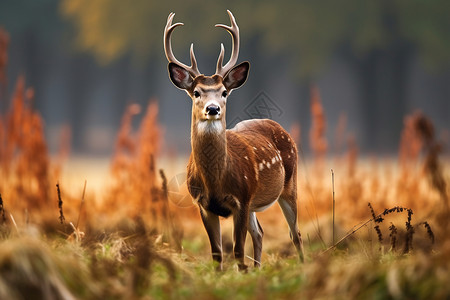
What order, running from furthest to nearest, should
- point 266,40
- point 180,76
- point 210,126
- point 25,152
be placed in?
1. point 266,40
2. point 25,152
3. point 180,76
4. point 210,126

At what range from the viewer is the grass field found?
358 cm

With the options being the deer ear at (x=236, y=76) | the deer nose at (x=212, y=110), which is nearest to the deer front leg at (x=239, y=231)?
the deer nose at (x=212, y=110)

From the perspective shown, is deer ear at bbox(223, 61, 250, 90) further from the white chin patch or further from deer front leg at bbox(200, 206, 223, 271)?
deer front leg at bbox(200, 206, 223, 271)

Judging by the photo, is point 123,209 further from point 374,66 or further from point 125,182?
point 374,66

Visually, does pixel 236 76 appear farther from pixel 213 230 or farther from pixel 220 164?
pixel 213 230

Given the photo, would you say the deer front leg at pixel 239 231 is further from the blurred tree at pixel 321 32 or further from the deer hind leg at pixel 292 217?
the blurred tree at pixel 321 32

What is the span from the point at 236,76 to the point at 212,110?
73 cm

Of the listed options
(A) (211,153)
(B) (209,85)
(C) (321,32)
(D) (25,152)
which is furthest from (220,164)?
(C) (321,32)

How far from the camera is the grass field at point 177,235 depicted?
358cm

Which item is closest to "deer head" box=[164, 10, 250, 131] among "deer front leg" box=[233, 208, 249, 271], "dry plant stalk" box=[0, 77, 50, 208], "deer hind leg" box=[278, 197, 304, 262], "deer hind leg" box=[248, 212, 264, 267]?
"deer front leg" box=[233, 208, 249, 271]

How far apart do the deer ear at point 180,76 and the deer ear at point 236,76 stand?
1.05ft

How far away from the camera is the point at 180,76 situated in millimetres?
6016

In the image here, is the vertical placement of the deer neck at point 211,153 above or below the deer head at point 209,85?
below

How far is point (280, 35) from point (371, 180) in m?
16.4
